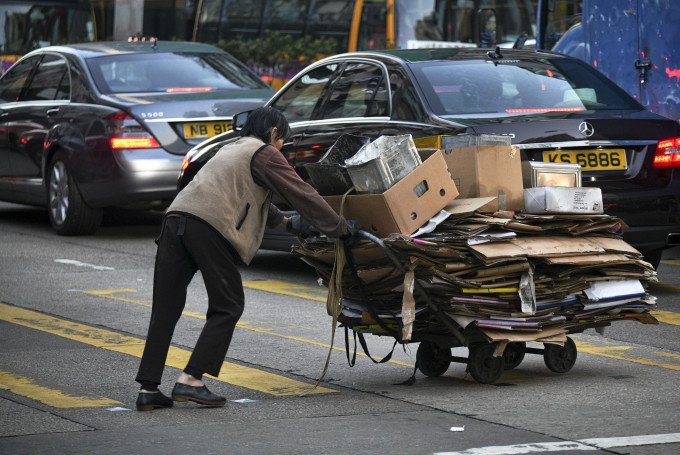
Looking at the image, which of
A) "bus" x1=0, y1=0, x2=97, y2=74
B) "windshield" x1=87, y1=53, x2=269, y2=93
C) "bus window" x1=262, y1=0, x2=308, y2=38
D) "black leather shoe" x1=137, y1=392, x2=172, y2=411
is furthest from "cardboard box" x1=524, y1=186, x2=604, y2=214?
"bus" x1=0, y1=0, x2=97, y2=74

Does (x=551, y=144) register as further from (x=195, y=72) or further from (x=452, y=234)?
(x=195, y=72)

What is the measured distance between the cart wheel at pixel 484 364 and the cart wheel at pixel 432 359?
31cm

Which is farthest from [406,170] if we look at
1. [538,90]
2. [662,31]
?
[662,31]

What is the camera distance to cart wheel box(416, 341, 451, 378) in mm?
6906

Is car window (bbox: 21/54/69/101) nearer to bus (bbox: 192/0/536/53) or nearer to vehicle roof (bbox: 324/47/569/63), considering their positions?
vehicle roof (bbox: 324/47/569/63)

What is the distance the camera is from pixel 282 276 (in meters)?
10.8

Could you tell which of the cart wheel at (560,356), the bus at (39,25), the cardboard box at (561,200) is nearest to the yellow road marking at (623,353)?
the cart wheel at (560,356)

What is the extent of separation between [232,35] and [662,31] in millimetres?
12118

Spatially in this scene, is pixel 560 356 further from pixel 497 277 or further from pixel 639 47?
pixel 639 47

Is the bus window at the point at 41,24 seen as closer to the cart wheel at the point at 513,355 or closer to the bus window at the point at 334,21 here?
the bus window at the point at 334,21

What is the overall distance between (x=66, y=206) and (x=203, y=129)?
66.7 inches

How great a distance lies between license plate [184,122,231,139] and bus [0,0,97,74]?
13.4 m

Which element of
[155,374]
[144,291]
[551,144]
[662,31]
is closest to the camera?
[155,374]

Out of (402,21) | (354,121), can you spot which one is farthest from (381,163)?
(402,21)
